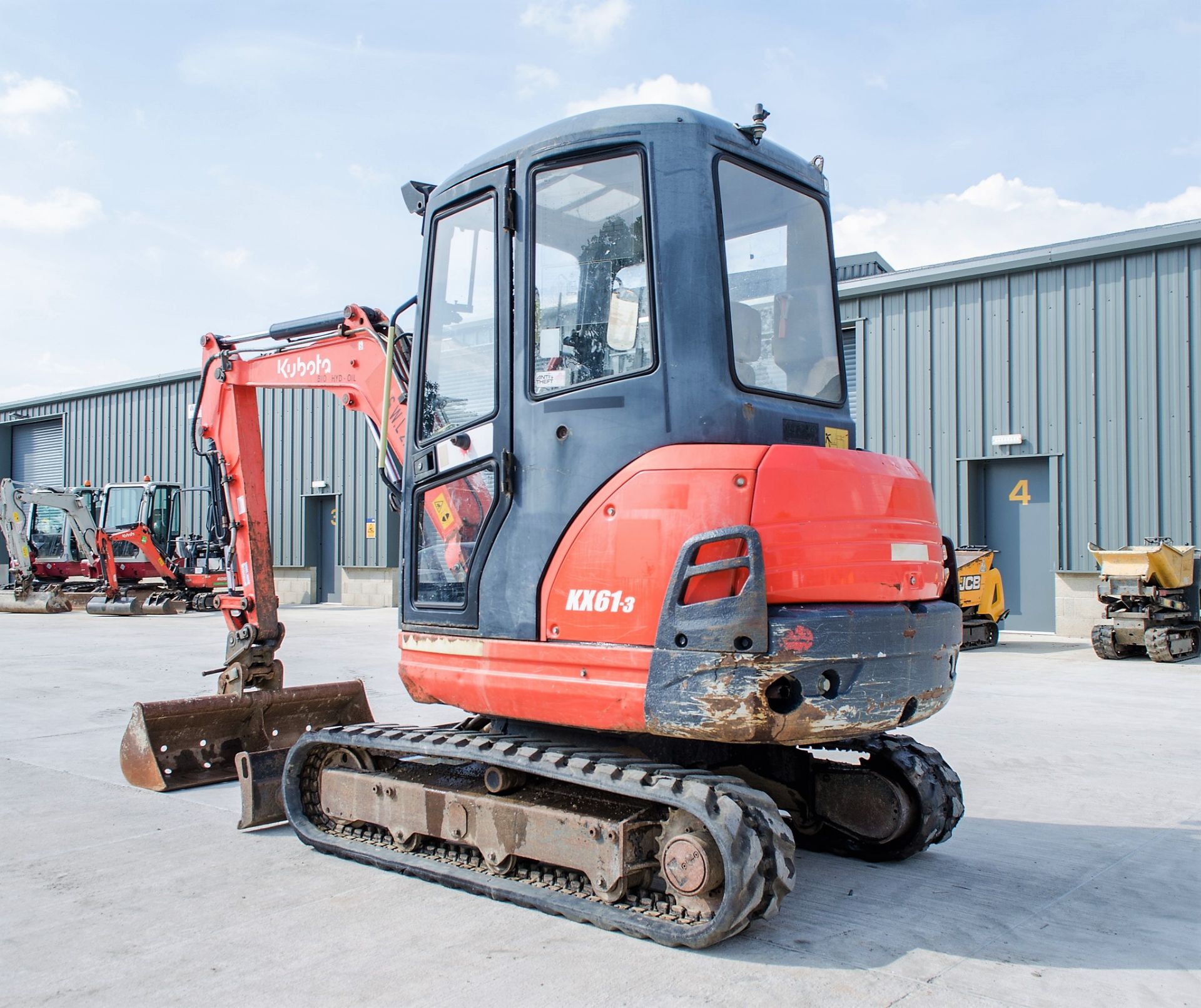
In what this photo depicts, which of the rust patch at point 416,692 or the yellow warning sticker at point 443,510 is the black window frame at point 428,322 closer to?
the yellow warning sticker at point 443,510

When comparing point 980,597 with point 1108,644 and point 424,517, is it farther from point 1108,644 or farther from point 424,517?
point 424,517

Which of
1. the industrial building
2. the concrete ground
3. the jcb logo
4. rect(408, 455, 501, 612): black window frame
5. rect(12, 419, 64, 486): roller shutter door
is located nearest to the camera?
the concrete ground

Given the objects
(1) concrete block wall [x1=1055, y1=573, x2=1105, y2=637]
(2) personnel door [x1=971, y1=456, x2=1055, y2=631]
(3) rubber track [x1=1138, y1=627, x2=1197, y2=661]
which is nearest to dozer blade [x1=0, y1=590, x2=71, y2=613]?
(2) personnel door [x1=971, y1=456, x2=1055, y2=631]

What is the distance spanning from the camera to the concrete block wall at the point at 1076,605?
56.1ft

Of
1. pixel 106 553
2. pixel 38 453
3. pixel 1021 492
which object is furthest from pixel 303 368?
pixel 38 453

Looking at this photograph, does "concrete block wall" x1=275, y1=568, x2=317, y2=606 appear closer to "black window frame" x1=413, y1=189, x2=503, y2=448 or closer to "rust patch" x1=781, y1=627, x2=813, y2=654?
"black window frame" x1=413, y1=189, x2=503, y2=448

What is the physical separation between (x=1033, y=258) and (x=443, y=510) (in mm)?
15622

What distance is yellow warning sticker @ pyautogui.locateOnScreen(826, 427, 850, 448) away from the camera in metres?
4.65

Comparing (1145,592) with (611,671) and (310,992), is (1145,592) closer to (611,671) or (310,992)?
(611,671)

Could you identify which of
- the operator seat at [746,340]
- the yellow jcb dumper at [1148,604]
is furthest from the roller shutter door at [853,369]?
the operator seat at [746,340]

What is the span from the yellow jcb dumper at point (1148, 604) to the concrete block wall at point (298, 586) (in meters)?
20.1

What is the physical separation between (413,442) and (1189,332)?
1527 centimetres

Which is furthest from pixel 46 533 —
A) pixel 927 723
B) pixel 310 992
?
pixel 310 992

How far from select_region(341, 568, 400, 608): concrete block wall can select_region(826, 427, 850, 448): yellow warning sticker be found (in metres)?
22.0
